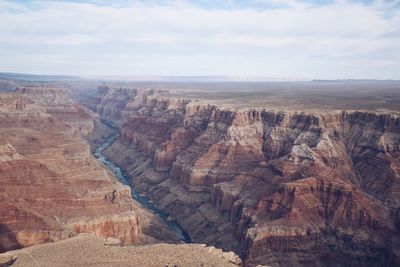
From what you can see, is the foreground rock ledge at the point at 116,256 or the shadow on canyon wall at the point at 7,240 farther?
the shadow on canyon wall at the point at 7,240

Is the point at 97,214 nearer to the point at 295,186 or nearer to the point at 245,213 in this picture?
the point at 245,213

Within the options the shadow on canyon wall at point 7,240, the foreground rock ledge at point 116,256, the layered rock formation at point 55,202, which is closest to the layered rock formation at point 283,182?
the layered rock formation at point 55,202

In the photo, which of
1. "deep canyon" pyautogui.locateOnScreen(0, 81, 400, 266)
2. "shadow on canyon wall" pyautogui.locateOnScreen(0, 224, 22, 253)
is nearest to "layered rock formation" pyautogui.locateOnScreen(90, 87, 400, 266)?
"deep canyon" pyautogui.locateOnScreen(0, 81, 400, 266)

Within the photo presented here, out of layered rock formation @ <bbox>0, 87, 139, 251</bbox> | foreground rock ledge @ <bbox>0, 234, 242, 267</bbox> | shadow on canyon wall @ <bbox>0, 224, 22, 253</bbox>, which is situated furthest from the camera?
layered rock formation @ <bbox>0, 87, 139, 251</bbox>

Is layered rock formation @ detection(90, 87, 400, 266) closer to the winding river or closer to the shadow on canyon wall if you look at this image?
the winding river

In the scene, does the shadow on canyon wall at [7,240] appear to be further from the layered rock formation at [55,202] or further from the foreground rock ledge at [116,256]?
the foreground rock ledge at [116,256]
